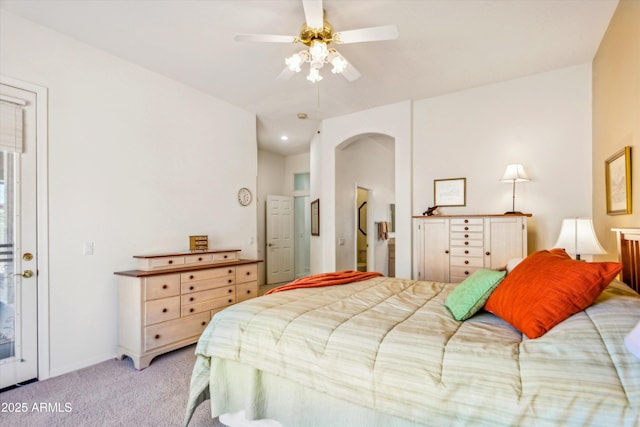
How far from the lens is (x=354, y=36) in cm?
217

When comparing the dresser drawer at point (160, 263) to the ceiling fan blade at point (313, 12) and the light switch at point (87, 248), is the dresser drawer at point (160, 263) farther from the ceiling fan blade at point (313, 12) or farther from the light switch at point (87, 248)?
the ceiling fan blade at point (313, 12)

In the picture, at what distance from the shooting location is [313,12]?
202 centimetres

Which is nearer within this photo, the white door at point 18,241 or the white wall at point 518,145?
the white door at point 18,241

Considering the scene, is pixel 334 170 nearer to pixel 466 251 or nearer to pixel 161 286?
pixel 466 251

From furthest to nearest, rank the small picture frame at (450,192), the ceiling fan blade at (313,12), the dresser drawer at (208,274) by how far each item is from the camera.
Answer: the small picture frame at (450,192)
the dresser drawer at (208,274)
the ceiling fan blade at (313,12)

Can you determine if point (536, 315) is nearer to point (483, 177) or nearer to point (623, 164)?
point (623, 164)

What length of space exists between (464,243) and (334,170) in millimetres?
2209

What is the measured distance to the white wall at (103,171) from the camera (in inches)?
103

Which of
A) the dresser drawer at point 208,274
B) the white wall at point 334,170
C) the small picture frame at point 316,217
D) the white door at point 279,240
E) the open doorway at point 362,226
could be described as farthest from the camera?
the open doorway at point 362,226

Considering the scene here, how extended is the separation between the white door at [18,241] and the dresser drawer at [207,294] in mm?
1115

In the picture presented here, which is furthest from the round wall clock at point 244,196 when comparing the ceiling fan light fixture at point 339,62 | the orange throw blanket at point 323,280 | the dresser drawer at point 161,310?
the ceiling fan light fixture at point 339,62

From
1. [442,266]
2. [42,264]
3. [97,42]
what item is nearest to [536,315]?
[442,266]

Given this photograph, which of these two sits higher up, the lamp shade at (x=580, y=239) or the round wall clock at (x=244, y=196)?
the round wall clock at (x=244, y=196)

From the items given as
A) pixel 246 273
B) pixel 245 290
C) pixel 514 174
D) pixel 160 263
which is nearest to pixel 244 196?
pixel 246 273
